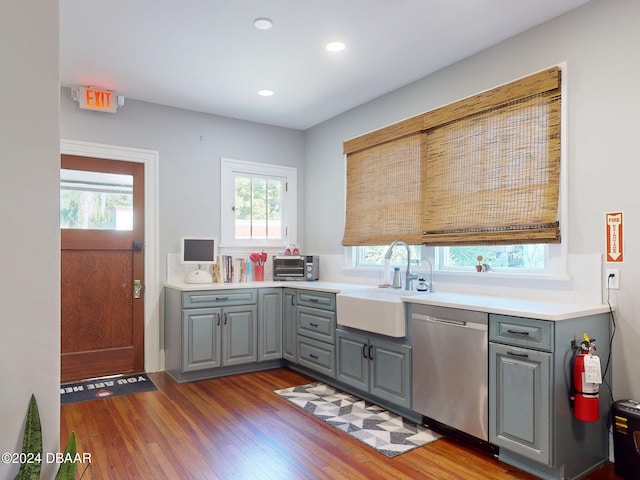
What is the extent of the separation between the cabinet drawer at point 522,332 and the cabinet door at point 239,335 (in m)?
2.41

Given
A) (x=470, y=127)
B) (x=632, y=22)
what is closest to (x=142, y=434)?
(x=470, y=127)

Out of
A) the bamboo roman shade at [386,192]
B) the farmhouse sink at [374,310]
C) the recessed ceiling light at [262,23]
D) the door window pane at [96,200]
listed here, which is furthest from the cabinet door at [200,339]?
the recessed ceiling light at [262,23]

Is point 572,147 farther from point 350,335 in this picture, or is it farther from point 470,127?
point 350,335

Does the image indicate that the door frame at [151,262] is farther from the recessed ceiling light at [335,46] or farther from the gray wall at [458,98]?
the recessed ceiling light at [335,46]

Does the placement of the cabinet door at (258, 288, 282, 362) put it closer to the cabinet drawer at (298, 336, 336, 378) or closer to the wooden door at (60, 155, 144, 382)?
the cabinet drawer at (298, 336, 336, 378)

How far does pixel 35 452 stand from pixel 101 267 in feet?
9.73

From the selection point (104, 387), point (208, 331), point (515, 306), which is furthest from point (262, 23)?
point (104, 387)

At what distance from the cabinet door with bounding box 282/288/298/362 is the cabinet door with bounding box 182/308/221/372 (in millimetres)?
670

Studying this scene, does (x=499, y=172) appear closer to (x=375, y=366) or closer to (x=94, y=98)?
(x=375, y=366)

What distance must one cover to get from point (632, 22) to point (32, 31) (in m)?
2.89

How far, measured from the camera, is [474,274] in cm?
317

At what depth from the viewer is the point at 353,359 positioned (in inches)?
135

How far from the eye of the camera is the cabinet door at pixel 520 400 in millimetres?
2188

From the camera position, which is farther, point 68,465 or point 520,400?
point 520,400
